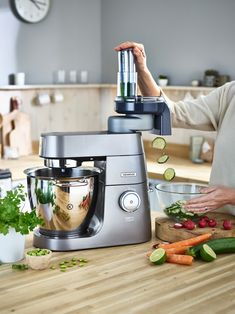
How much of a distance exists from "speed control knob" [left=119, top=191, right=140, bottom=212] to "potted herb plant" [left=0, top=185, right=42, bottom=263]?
11.3 inches

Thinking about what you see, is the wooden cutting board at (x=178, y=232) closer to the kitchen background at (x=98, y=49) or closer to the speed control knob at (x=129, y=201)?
the speed control knob at (x=129, y=201)

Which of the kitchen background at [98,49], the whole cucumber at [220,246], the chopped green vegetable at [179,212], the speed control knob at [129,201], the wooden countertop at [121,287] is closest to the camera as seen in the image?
→ the wooden countertop at [121,287]

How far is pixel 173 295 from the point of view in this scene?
152cm

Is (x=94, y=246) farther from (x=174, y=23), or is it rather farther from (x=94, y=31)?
(x=94, y=31)

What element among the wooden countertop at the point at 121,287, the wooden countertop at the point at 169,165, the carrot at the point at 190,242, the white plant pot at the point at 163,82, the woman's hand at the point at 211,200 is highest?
the white plant pot at the point at 163,82

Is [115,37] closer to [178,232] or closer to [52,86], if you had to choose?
[52,86]

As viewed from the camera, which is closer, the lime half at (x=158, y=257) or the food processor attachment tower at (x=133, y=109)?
the lime half at (x=158, y=257)

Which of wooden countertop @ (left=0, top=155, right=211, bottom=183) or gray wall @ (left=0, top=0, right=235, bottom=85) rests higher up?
gray wall @ (left=0, top=0, right=235, bottom=85)

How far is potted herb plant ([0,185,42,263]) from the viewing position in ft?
5.59

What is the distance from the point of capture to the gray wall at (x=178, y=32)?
409 centimetres

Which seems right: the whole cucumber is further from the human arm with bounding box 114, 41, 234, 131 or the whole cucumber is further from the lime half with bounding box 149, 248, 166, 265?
the human arm with bounding box 114, 41, 234, 131

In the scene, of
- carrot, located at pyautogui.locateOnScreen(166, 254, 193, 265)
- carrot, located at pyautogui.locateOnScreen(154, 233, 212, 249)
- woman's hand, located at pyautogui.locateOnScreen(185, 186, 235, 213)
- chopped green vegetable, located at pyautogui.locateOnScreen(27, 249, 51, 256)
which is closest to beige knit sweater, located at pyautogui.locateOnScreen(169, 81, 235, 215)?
woman's hand, located at pyautogui.locateOnScreen(185, 186, 235, 213)

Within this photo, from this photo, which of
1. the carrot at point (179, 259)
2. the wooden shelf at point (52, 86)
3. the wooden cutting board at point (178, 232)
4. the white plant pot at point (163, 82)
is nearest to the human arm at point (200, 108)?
the wooden cutting board at point (178, 232)

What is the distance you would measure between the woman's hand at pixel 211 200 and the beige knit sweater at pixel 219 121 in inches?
5.3
